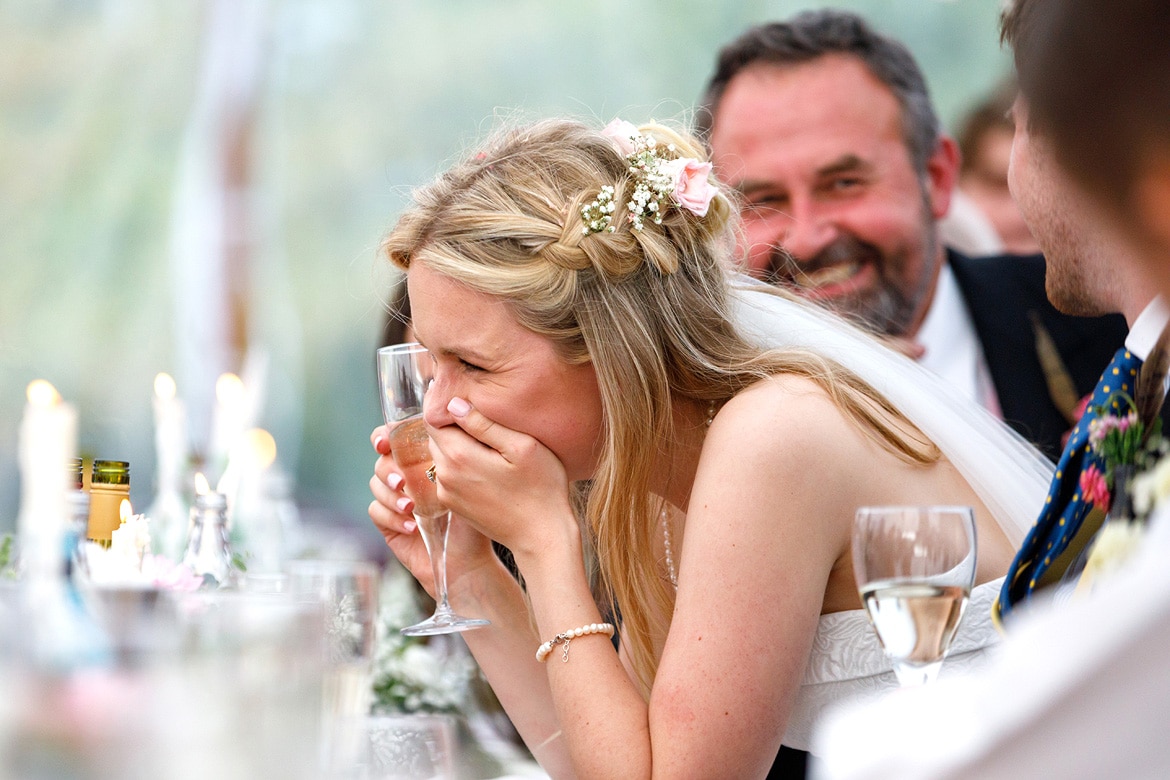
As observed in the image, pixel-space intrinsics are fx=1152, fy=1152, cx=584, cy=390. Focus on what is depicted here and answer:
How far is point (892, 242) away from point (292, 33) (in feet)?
10.4

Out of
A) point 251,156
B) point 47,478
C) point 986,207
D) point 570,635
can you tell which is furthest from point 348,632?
point 251,156

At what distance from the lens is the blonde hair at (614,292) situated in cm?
173

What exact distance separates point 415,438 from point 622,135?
0.60m

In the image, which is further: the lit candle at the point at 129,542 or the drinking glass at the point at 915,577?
the lit candle at the point at 129,542

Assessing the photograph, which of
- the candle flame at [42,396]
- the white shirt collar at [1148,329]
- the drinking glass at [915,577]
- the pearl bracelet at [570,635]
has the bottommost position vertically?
the pearl bracelet at [570,635]

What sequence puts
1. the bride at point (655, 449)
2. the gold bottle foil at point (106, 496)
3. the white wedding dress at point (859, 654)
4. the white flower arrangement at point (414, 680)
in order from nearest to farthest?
the gold bottle foil at point (106, 496) → the bride at point (655, 449) → the white wedding dress at point (859, 654) → the white flower arrangement at point (414, 680)

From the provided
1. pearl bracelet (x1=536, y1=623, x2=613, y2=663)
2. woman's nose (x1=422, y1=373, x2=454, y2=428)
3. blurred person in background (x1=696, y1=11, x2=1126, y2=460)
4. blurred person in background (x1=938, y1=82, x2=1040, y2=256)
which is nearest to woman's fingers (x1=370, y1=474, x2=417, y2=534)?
woman's nose (x1=422, y1=373, x2=454, y2=428)

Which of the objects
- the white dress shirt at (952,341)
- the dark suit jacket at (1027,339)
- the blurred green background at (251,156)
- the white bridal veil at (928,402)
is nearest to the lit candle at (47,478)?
the white bridal veil at (928,402)

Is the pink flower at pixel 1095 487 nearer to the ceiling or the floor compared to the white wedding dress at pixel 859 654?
nearer to the ceiling

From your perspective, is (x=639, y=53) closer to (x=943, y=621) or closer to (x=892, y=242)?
(x=892, y=242)

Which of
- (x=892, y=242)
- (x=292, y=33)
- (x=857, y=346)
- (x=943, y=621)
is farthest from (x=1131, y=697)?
(x=292, y=33)

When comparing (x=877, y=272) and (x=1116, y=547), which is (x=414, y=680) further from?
(x=877, y=272)

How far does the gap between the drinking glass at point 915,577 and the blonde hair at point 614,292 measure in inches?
30.2

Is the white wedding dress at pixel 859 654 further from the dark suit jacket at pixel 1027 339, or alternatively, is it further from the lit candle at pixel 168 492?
the dark suit jacket at pixel 1027 339
